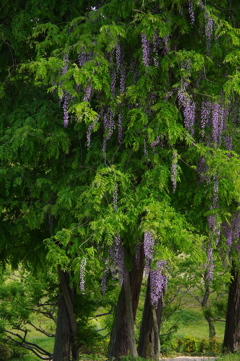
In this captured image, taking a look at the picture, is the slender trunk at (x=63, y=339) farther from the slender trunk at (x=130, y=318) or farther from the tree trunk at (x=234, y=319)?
the tree trunk at (x=234, y=319)

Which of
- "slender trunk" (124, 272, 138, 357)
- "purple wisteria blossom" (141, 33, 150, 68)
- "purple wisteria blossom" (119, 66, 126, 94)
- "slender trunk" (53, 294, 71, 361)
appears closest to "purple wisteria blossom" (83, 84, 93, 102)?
"purple wisteria blossom" (119, 66, 126, 94)

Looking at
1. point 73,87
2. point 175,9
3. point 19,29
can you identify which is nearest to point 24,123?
point 73,87

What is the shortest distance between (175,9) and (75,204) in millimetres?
3628

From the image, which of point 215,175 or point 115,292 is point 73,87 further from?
point 115,292

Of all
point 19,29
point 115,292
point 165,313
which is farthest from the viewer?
point 165,313

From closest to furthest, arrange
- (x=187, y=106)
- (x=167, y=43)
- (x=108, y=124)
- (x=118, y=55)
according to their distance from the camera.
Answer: (x=187, y=106), (x=167, y=43), (x=118, y=55), (x=108, y=124)

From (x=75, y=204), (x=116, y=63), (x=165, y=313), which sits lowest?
(x=165, y=313)

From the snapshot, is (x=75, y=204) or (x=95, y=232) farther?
(x=75, y=204)

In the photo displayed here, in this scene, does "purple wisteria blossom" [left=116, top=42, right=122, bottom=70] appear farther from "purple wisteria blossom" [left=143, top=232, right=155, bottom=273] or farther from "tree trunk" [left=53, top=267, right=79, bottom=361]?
"tree trunk" [left=53, top=267, right=79, bottom=361]

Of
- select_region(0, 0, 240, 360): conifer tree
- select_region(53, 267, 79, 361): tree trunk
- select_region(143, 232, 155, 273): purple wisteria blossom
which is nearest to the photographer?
select_region(143, 232, 155, 273): purple wisteria blossom

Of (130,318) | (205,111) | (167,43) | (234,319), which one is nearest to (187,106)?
(205,111)

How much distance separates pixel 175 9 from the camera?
8742mm

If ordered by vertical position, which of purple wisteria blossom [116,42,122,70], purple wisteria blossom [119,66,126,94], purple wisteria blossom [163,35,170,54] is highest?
purple wisteria blossom [163,35,170,54]

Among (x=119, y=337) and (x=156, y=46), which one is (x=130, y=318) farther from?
(x=156, y=46)
